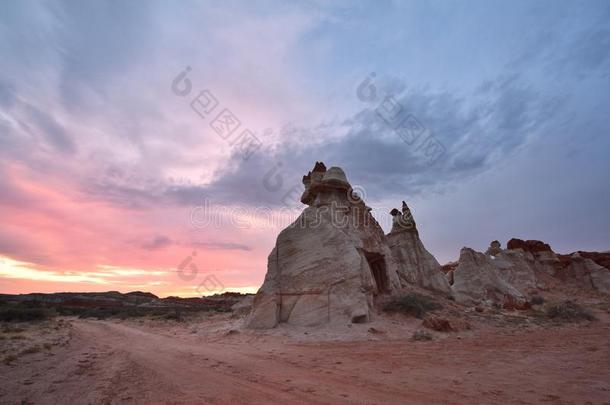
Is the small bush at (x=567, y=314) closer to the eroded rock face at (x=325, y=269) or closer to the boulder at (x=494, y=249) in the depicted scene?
the eroded rock face at (x=325, y=269)

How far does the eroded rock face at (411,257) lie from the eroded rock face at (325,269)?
14.1 ft

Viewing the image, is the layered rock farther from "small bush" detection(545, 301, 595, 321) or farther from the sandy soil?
the sandy soil

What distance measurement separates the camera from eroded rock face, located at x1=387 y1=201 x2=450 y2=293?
20.2m

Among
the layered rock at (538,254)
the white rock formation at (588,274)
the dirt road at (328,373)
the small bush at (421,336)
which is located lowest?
the dirt road at (328,373)

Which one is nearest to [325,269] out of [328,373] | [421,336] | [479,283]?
[421,336]

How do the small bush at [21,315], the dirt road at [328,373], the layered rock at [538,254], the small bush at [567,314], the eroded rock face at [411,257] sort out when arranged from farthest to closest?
the layered rock at [538,254] → the eroded rock face at [411,257] → the small bush at [21,315] → the small bush at [567,314] → the dirt road at [328,373]

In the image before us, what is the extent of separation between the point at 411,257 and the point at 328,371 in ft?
52.0

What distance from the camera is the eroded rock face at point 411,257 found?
66.3 feet

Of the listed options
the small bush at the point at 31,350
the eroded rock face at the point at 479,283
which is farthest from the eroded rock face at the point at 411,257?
the small bush at the point at 31,350

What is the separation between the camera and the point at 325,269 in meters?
13.3

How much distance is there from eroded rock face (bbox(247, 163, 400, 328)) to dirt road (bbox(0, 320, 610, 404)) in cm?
262

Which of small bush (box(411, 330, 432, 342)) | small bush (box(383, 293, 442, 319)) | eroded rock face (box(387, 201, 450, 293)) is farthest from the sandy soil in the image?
eroded rock face (box(387, 201, 450, 293))

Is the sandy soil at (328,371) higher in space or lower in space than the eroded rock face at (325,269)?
lower

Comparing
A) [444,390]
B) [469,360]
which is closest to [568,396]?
[444,390]
